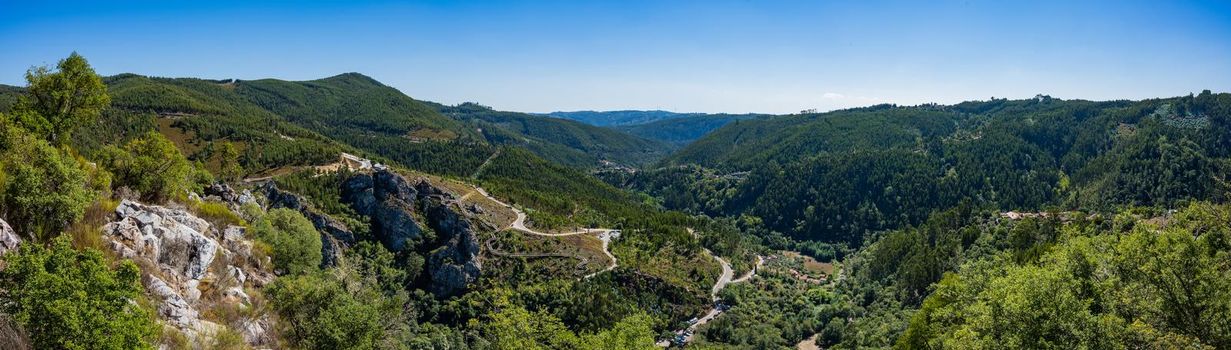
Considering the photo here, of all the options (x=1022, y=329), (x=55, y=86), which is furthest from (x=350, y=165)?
(x=1022, y=329)

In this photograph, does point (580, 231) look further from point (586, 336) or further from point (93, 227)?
point (93, 227)

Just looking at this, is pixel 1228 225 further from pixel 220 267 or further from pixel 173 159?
pixel 173 159

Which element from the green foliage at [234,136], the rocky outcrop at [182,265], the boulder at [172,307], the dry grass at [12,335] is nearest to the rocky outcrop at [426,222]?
the green foliage at [234,136]

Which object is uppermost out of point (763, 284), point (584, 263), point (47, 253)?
point (47, 253)

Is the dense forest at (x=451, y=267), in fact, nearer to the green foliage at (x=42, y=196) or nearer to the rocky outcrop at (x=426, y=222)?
the green foliage at (x=42, y=196)

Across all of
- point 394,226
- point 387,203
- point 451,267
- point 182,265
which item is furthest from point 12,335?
point 387,203

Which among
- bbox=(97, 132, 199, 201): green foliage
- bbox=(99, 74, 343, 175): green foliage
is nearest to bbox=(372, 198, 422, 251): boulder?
bbox=(99, 74, 343, 175): green foliage
